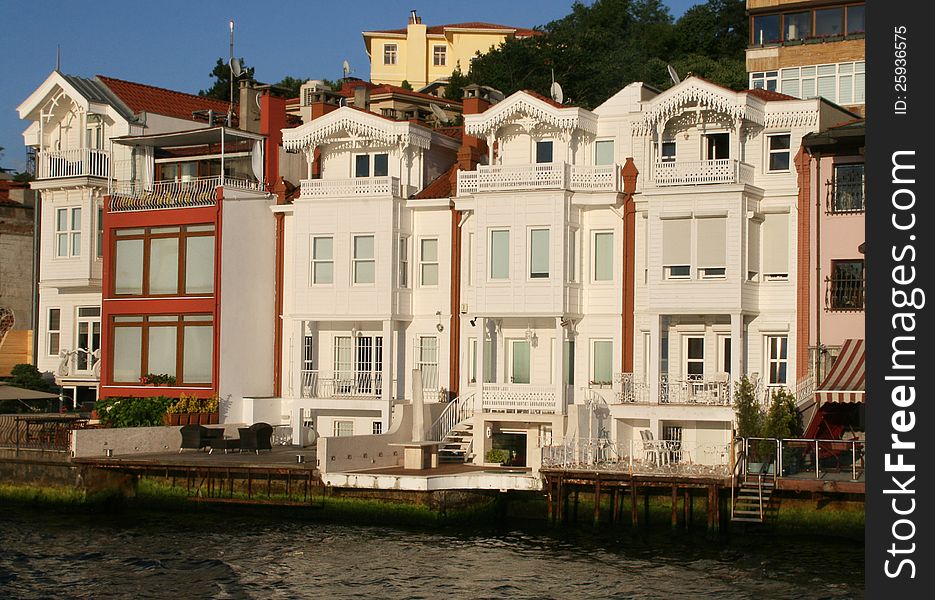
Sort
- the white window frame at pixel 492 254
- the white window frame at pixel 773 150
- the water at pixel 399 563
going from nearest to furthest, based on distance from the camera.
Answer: the water at pixel 399 563 → the white window frame at pixel 773 150 → the white window frame at pixel 492 254

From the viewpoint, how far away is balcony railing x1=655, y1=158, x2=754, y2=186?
129ft

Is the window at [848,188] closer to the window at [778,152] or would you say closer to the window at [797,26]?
the window at [778,152]

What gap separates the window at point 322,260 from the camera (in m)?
44.8

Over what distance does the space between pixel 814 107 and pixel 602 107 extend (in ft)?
20.7

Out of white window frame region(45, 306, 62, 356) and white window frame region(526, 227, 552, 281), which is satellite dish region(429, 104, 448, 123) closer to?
white window frame region(45, 306, 62, 356)

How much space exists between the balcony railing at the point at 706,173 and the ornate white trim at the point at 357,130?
8.45 metres

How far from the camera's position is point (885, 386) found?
638 inches

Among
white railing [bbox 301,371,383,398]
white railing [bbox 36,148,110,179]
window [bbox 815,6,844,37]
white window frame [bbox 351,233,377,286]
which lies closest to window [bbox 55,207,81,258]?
white railing [bbox 36,148,110,179]

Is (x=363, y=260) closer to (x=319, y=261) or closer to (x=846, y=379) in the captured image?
(x=319, y=261)

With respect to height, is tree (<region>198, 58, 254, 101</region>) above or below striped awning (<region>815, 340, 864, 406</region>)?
above

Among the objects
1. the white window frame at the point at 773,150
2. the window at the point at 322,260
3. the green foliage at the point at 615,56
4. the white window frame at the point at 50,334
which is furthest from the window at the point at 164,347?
the green foliage at the point at 615,56

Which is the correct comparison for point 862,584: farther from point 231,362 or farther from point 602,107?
point 231,362

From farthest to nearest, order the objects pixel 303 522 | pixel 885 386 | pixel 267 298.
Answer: pixel 267 298, pixel 303 522, pixel 885 386

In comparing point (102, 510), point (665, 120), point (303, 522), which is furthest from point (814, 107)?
point (102, 510)
